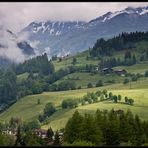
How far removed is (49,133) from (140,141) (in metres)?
51.7

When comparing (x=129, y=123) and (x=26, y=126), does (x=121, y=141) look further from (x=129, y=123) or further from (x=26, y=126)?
(x=26, y=126)

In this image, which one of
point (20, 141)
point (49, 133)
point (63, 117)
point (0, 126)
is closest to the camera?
point (20, 141)

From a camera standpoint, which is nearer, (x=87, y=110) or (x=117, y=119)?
(x=117, y=119)

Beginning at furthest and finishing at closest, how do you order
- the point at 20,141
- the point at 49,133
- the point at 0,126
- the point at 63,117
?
the point at 63,117 < the point at 0,126 < the point at 49,133 < the point at 20,141

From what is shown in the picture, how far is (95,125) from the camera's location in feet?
268

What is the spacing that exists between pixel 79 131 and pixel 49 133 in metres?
50.5

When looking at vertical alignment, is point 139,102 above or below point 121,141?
above

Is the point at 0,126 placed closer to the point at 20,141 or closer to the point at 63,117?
the point at 63,117

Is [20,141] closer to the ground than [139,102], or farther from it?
closer to the ground

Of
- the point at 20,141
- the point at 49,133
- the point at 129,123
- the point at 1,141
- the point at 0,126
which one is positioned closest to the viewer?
the point at 1,141

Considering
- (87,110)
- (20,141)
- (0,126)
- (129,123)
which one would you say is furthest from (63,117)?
(129,123)

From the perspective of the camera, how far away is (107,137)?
280 feet

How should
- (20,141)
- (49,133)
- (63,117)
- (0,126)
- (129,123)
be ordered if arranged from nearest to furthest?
1. (129,123)
2. (20,141)
3. (49,133)
4. (0,126)
5. (63,117)

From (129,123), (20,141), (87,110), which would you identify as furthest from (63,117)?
(129,123)
